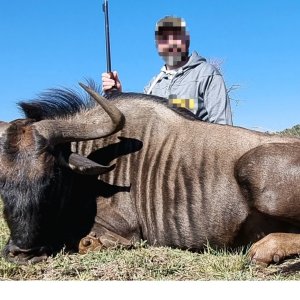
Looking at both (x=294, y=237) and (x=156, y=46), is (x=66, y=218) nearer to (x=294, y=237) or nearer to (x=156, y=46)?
(x=294, y=237)

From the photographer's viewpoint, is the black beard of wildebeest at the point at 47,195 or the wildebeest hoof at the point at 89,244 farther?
the wildebeest hoof at the point at 89,244

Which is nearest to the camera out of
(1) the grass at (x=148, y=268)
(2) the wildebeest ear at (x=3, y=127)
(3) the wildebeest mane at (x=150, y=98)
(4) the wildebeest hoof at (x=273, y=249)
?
(1) the grass at (x=148, y=268)

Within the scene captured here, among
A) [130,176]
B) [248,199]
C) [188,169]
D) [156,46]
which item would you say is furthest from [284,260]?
[156,46]

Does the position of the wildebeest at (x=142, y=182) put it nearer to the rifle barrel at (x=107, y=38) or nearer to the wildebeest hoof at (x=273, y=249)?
the wildebeest hoof at (x=273, y=249)

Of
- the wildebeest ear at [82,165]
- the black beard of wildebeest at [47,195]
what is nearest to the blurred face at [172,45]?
the black beard of wildebeest at [47,195]

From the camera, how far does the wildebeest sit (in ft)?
13.7

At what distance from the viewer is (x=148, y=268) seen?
3799mm

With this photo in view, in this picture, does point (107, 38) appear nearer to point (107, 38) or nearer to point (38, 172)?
point (107, 38)

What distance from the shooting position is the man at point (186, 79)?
6.36m

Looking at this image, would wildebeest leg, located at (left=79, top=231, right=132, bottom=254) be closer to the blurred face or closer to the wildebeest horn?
the wildebeest horn

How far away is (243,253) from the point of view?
4.38m

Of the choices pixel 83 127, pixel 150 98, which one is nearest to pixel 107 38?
pixel 150 98

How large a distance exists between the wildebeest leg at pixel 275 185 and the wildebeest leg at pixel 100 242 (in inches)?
41.9

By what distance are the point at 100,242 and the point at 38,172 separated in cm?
79
